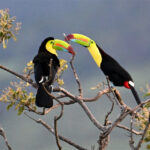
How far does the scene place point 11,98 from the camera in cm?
552

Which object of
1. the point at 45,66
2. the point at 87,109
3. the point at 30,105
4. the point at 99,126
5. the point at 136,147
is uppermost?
the point at 45,66

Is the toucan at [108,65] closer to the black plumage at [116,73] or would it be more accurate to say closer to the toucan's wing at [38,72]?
the black plumage at [116,73]

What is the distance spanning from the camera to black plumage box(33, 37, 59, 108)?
5.49 m

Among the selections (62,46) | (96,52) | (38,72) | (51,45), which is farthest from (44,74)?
(96,52)

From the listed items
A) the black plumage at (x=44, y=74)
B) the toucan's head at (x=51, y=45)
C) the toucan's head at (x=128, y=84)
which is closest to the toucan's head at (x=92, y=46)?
the toucan's head at (x=51, y=45)

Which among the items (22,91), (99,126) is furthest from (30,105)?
(99,126)

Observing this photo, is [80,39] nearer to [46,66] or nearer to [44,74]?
[46,66]

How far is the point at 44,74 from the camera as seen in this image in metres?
5.94

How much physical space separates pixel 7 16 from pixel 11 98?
4.66 feet

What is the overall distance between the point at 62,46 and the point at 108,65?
4.27 feet

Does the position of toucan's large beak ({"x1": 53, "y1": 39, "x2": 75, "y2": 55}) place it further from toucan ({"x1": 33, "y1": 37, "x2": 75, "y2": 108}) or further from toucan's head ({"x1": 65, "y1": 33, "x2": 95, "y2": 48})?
toucan's head ({"x1": 65, "y1": 33, "x2": 95, "y2": 48})

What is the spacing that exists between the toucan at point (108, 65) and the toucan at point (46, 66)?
1.30ft

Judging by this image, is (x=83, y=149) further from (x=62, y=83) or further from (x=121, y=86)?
(x=121, y=86)

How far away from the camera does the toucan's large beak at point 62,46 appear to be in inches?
249
